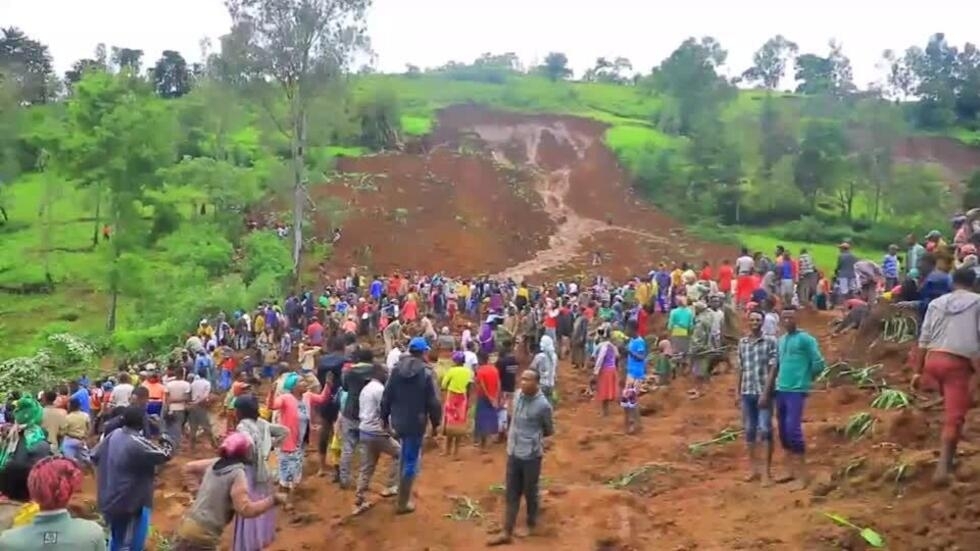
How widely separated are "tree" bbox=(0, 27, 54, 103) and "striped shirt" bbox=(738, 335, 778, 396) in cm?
6092

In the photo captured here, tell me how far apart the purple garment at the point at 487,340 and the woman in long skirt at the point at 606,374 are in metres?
2.06

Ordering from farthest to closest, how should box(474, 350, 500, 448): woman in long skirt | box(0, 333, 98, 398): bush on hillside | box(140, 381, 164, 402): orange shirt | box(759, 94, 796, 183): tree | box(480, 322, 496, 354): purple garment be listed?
box(759, 94, 796, 183): tree, box(0, 333, 98, 398): bush on hillside, box(480, 322, 496, 354): purple garment, box(140, 381, 164, 402): orange shirt, box(474, 350, 500, 448): woman in long skirt

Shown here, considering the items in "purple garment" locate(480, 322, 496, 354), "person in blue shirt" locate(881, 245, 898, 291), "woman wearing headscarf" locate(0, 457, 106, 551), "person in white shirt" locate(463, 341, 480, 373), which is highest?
"person in blue shirt" locate(881, 245, 898, 291)

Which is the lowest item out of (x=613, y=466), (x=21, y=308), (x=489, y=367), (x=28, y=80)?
(x=21, y=308)

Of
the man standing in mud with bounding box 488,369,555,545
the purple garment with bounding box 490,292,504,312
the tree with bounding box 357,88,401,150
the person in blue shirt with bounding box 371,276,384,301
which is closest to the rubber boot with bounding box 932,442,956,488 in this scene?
the man standing in mud with bounding box 488,369,555,545

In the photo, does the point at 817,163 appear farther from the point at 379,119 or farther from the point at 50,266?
the point at 50,266

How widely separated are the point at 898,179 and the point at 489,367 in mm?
35352

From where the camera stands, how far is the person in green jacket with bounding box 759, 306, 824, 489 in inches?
313

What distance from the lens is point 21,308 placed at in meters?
32.0

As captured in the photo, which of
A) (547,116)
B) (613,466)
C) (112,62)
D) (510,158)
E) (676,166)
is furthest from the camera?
(112,62)

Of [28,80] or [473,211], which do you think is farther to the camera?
[28,80]

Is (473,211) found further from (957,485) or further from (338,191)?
(957,485)

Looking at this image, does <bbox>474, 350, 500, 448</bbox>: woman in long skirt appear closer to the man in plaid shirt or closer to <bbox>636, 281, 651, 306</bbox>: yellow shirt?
the man in plaid shirt

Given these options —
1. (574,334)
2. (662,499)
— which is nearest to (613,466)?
(662,499)
